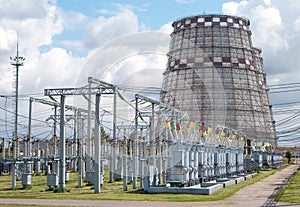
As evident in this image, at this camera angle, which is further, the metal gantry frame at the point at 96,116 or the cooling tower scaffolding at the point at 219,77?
the cooling tower scaffolding at the point at 219,77

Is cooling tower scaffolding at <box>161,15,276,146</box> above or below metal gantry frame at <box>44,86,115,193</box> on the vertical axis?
above

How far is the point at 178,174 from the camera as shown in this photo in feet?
116

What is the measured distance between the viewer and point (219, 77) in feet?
353

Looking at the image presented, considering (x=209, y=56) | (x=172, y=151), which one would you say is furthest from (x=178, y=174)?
(x=209, y=56)

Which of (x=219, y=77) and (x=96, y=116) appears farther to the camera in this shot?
(x=219, y=77)

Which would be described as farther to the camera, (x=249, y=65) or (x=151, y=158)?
(x=249, y=65)

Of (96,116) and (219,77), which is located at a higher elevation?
(219,77)

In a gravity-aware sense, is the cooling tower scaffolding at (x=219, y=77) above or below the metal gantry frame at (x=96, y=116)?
above

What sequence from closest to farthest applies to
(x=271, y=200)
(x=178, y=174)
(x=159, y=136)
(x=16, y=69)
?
(x=271, y=200)
(x=178, y=174)
(x=159, y=136)
(x=16, y=69)

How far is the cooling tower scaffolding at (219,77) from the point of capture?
105m

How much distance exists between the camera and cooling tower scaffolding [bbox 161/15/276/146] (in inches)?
4146

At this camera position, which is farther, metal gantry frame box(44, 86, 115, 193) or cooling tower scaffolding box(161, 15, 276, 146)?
cooling tower scaffolding box(161, 15, 276, 146)

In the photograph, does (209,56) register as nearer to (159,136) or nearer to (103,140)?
(103,140)

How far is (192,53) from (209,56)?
412 centimetres
